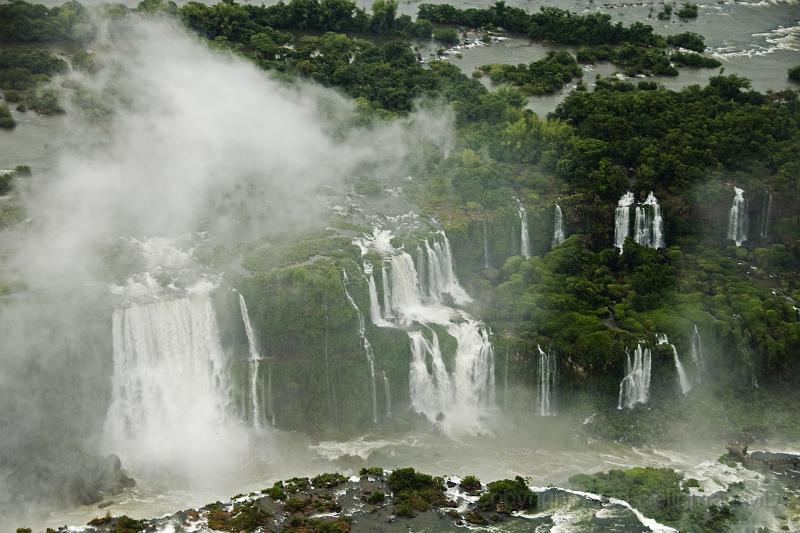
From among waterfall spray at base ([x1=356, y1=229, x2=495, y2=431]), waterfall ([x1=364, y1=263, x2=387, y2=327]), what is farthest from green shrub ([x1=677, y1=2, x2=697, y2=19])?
waterfall ([x1=364, y1=263, x2=387, y2=327])

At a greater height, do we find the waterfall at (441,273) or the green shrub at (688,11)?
the green shrub at (688,11)

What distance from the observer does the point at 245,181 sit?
213ft

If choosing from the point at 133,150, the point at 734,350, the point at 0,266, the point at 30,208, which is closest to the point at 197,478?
the point at 0,266

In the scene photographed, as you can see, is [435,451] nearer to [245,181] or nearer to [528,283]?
[528,283]

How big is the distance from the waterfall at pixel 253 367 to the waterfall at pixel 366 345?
17.3ft

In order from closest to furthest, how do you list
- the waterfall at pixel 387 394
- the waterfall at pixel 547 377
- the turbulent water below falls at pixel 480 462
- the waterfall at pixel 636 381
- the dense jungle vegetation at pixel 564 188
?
1. the turbulent water below falls at pixel 480 462
2. the waterfall at pixel 387 394
3. the waterfall at pixel 547 377
4. the waterfall at pixel 636 381
5. the dense jungle vegetation at pixel 564 188

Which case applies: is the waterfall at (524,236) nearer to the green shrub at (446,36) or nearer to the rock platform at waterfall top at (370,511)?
the rock platform at waterfall top at (370,511)

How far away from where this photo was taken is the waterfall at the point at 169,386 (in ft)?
166

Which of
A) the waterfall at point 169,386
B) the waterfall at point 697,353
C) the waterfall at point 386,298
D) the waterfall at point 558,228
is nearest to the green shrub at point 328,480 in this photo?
the waterfall at point 169,386

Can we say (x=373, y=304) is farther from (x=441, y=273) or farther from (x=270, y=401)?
(x=270, y=401)

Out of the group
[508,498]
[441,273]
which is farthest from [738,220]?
[508,498]

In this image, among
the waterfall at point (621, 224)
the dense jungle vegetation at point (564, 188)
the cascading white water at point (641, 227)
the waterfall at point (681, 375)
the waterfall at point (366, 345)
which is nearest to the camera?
the waterfall at point (366, 345)

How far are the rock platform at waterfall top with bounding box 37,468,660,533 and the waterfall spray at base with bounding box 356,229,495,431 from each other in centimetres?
830

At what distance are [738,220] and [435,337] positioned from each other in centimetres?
2462
